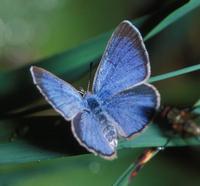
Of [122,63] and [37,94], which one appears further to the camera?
[37,94]

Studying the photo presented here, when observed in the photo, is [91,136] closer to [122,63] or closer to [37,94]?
[122,63]

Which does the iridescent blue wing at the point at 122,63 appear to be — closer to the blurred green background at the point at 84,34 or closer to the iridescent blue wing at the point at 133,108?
the iridescent blue wing at the point at 133,108

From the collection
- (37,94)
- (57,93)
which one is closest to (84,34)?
(37,94)

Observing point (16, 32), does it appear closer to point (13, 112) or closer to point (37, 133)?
point (13, 112)

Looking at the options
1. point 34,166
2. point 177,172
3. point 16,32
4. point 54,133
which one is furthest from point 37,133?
point 16,32

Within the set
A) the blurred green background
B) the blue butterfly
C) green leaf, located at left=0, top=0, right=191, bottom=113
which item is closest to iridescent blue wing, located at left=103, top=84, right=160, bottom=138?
the blue butterfly

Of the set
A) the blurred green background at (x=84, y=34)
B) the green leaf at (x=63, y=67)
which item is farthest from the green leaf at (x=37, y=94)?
the blurred green background at (x=84, y=34)

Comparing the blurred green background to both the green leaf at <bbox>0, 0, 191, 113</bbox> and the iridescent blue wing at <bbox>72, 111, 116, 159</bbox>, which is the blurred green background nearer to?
the green leaf at <bbox>0, 0, 191, 113</bbox>
